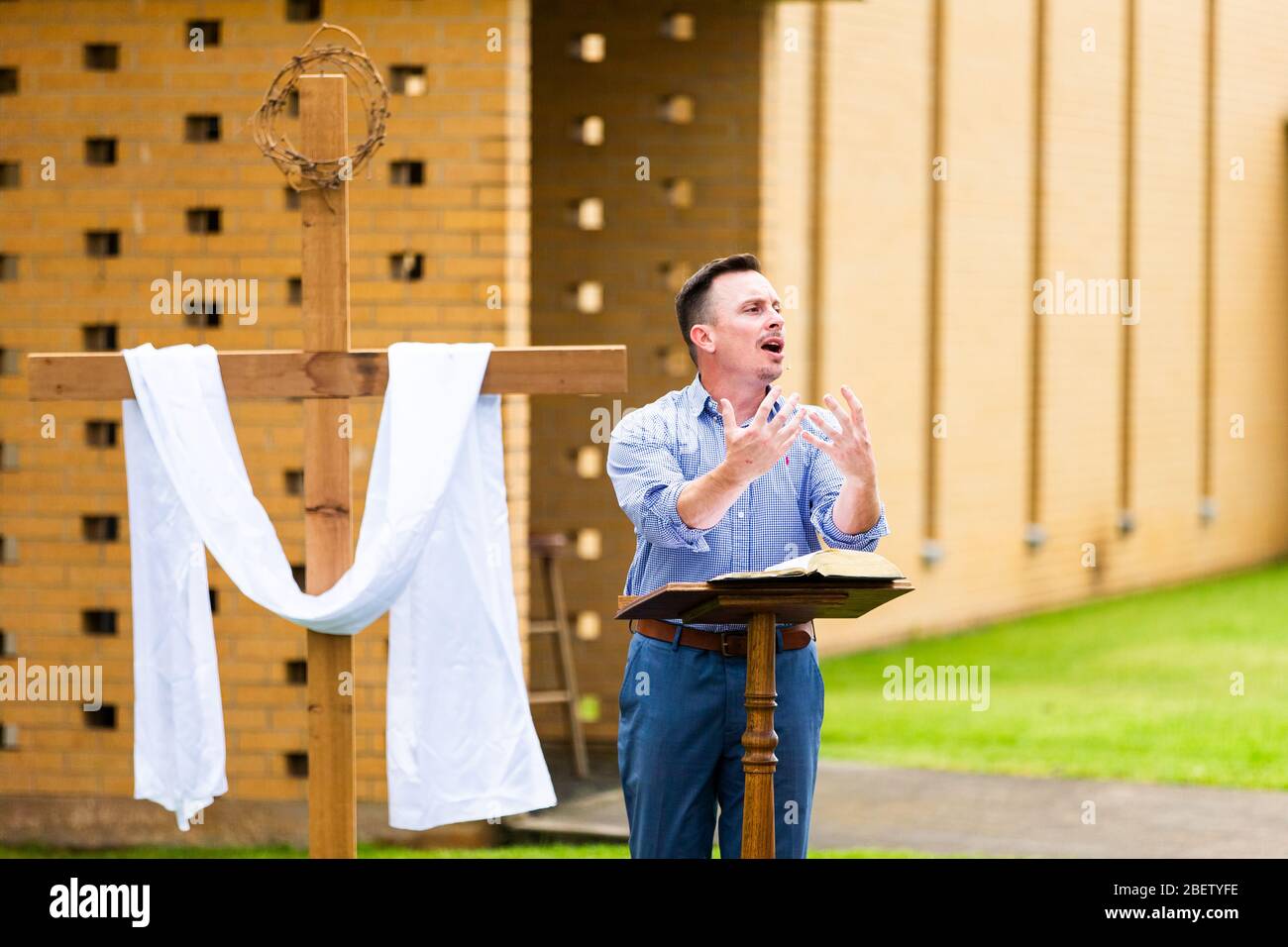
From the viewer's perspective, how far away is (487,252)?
784 cm

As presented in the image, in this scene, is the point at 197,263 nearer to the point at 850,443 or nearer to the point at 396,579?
the point at 396,579

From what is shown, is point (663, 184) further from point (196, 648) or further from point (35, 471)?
point (196, 648)

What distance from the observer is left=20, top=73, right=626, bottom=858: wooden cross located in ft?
16.8

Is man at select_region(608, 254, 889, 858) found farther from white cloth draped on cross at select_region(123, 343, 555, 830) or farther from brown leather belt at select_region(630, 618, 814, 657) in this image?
white cloth draped on cross at select_region(123, 343, 555, 830)

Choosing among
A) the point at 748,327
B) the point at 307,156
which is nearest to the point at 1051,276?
the point at 307,156

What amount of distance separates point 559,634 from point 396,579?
449 centimetres

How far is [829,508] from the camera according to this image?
455 centimetres

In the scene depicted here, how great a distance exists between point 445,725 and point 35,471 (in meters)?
3.58

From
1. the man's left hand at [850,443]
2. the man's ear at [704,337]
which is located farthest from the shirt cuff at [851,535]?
the man's ear at [704,337]

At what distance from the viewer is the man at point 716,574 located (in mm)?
4512

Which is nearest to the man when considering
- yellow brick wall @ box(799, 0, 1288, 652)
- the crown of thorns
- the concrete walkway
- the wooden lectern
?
the wooden lectern
